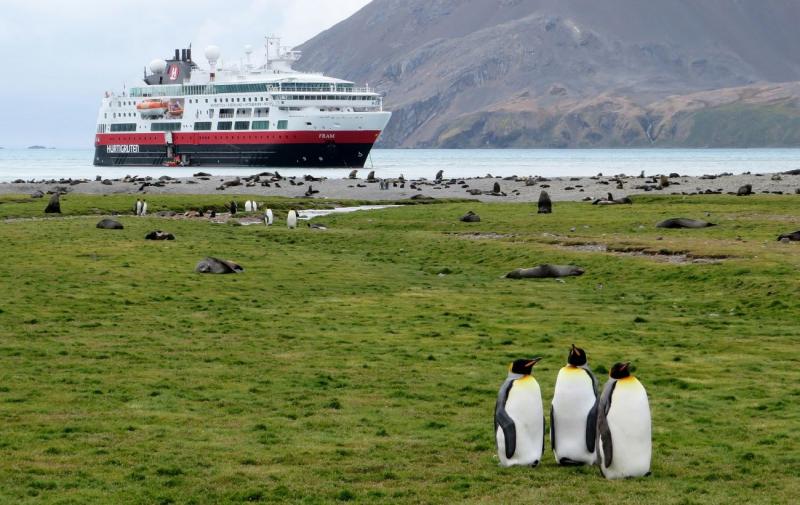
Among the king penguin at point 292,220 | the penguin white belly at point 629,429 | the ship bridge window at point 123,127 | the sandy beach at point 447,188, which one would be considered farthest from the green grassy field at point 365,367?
the ship bridge window at point 123,127

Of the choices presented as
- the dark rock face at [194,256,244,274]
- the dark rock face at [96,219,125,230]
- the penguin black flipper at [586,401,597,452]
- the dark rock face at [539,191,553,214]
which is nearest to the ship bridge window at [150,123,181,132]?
the dark rock face at [539,191,553,214]

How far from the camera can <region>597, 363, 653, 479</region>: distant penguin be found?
9297 mm

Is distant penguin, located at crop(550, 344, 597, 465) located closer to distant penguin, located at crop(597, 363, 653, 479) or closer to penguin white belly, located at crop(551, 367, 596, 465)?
penguin white belly, located at crop(551, 367, 596, 465)

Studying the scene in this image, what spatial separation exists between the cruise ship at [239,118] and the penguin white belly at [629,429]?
101 metres

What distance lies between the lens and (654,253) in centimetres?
2731

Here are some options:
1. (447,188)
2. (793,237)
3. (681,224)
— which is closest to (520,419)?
(793,237)

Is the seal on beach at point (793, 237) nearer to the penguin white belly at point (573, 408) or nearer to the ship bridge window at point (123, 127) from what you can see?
the penguin white belly at point (573, 408)

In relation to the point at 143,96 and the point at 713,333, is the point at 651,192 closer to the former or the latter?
the point at 713,333

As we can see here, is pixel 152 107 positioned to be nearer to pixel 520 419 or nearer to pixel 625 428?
pixel 520 419

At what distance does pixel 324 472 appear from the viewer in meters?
9.65

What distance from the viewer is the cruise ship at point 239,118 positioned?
11112cm

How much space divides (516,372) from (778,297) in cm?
1102

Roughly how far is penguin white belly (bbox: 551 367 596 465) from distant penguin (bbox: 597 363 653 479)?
0.30 meters

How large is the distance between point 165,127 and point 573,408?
398ft
